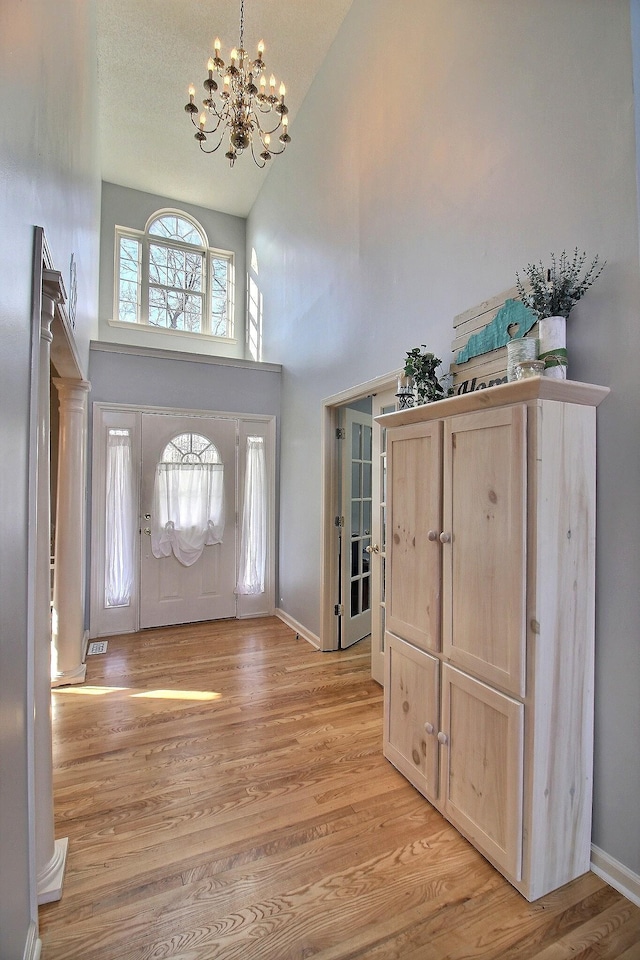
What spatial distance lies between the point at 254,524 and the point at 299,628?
1215 mm

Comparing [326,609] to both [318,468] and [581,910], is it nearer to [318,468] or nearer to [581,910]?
[318,468]

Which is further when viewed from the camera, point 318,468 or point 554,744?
point 318,468

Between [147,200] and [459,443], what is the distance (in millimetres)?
6149

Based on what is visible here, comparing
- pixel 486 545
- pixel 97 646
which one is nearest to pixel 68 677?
pixel 97 646

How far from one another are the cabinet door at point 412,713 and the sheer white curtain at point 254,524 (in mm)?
2753

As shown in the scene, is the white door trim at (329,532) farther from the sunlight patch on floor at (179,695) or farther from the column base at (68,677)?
the column base at (68,677)

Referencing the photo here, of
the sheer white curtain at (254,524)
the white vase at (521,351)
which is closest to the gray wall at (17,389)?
the white vase at (521,351)

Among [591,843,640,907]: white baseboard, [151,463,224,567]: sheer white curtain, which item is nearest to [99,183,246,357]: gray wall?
[151,463,224,567]: sheer white curtain

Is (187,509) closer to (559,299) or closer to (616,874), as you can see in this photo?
(559,299)

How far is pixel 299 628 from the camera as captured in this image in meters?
4.24

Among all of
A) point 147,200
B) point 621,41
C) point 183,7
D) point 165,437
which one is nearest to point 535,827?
point 621,41

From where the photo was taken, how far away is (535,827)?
1430 mm

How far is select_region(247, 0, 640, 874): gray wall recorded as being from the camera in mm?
1548

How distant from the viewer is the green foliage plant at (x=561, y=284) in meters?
1.65
